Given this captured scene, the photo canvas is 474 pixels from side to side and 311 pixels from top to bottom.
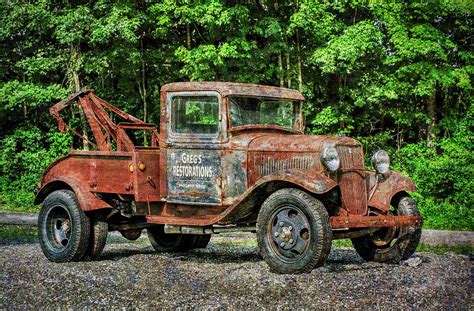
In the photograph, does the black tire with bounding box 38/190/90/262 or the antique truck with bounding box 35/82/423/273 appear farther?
the black tire with bounding box 38/190/90/262

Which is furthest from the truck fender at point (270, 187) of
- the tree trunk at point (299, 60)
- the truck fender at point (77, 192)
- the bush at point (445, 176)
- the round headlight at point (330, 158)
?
the tree trunk at point (299, 60)

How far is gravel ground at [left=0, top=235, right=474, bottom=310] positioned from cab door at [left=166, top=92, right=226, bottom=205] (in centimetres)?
89

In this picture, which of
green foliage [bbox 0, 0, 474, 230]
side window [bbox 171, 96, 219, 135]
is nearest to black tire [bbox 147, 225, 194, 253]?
side window [bbox 171, 96, 219, 135]

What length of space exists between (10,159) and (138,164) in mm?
13541

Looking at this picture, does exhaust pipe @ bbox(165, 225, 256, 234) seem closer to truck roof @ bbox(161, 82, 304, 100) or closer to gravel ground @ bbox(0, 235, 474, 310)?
gravel ground @ bbox(0, 235, 474, 310)

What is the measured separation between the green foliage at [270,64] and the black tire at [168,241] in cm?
846

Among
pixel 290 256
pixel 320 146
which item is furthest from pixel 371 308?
pixel 320 146

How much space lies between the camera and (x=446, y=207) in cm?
1557

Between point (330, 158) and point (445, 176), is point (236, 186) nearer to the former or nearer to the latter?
point (330, 158)

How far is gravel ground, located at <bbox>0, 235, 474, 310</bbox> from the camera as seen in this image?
5.83 metres

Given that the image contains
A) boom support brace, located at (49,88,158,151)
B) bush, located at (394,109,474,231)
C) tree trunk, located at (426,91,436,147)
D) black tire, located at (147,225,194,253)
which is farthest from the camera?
tree trunk, located at (426,91,436,147)

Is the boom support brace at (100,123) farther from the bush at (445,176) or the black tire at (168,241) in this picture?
the bush at (445,176)

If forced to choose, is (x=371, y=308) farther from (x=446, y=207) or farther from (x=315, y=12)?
(x=315, y=12)

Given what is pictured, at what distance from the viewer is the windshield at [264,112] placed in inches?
330
